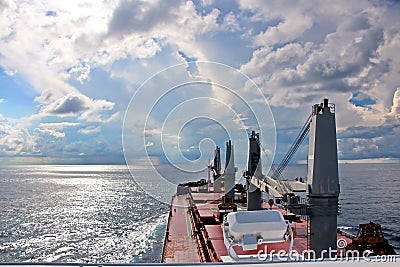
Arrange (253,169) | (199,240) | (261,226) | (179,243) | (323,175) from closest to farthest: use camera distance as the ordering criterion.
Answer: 1. (261,226)
2. (323,175)
3. (199,240)
4. (253,169)
5. (179,243)

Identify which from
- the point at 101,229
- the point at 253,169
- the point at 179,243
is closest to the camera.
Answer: the point at 253,169

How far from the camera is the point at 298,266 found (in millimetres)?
2672

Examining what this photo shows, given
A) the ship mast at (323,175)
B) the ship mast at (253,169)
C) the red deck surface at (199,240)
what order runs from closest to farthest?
the ship mast at (323,175), the red deck surface at (199,240), the ship mast at (253,169)

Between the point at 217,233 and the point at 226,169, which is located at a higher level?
the point at 226,169

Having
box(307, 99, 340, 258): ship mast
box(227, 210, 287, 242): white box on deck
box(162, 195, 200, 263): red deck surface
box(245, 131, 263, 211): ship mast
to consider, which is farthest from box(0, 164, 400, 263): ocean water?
box(227, 210, 287, 242): white box on deck

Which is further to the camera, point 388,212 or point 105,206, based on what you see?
point 105,206

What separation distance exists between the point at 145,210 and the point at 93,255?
28068 mm

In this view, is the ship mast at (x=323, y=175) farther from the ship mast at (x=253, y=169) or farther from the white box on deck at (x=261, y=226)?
the ship mast at (x=253, y=169)

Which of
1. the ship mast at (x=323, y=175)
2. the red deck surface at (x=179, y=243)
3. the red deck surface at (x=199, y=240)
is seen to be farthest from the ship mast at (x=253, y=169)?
the ship mast at (x=323, y=175)

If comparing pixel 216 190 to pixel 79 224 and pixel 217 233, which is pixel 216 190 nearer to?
pixel 79 224

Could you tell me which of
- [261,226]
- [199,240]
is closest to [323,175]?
[261,226]

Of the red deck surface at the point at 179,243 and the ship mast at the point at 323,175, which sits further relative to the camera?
the red deck surface at the point at 179,243

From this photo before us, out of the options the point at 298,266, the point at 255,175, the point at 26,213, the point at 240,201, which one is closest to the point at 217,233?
the point at 255,175

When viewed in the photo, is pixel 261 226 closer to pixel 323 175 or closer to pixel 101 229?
pixel 323 175
